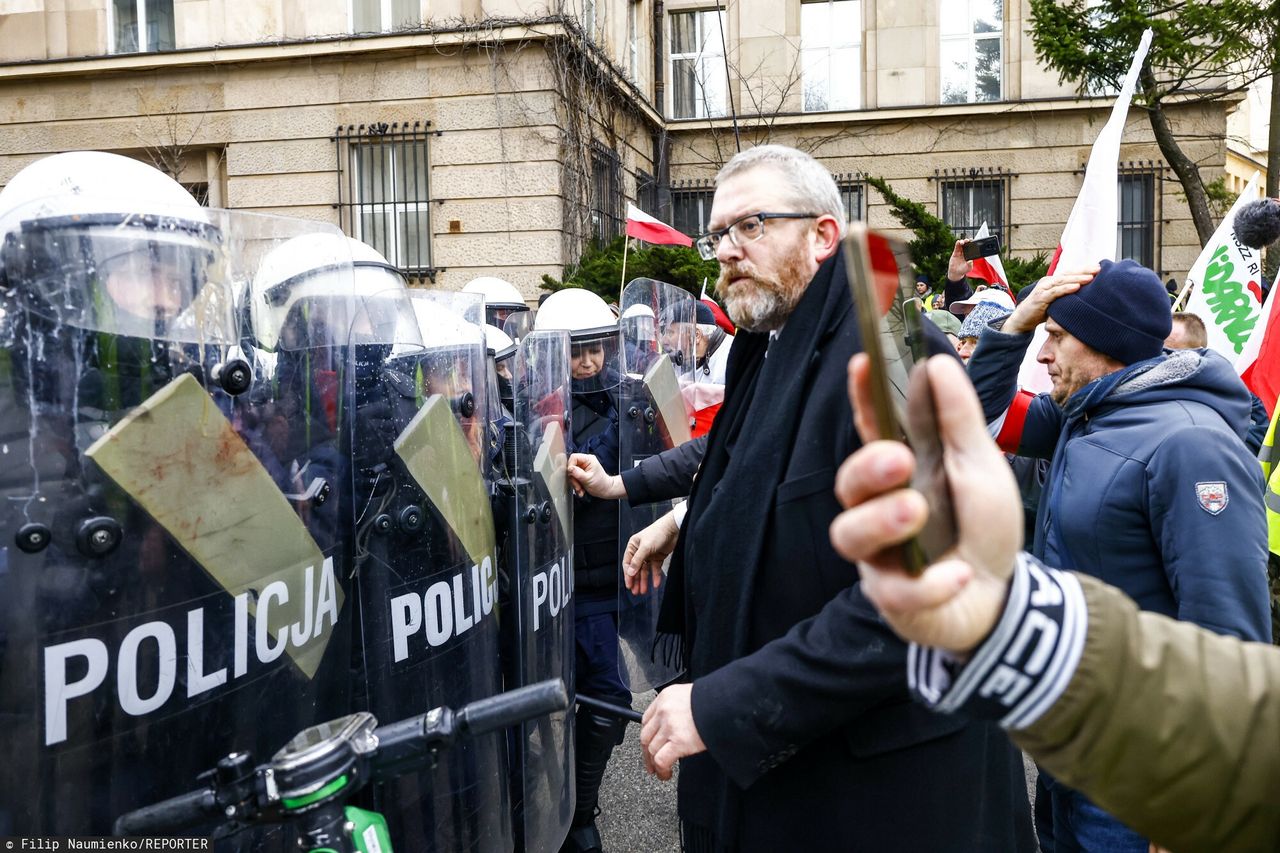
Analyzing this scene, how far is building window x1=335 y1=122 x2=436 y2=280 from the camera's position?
13.6 metres

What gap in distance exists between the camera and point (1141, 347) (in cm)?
235

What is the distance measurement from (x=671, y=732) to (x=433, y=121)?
1315 centimetres

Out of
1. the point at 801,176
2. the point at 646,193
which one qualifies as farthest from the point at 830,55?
the point at 801,176

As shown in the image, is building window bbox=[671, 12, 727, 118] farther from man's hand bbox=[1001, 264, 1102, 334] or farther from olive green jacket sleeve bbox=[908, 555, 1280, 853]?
olive green jacket sleeve bbox=[908, 555, 1280, 853]

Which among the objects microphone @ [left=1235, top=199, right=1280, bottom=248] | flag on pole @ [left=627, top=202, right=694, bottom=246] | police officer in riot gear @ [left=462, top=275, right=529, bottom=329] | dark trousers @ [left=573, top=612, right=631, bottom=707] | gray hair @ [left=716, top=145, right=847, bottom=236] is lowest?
dark trousers @ [left=573, top=612, right=631, bottom=707]

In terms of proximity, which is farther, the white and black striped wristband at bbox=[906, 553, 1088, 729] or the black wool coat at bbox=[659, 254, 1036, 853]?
the black wool coat at bbox=[659, 254, 1036, 853]

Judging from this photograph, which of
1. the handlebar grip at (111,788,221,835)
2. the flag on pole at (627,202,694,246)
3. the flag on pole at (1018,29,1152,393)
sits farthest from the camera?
the flag on pole at (627,202,694,246)

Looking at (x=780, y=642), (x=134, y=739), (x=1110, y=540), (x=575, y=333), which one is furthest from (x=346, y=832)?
(x=575, y=333)

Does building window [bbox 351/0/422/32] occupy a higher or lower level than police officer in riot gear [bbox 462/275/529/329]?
higher

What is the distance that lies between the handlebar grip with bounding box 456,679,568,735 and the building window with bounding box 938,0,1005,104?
58.3ft

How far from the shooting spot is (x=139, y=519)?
4.72 ft

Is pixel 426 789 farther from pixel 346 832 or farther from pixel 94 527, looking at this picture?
pixel 94 527

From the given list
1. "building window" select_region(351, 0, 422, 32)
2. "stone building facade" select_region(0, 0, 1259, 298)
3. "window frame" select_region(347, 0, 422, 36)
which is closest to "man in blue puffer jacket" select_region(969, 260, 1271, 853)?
"stone building facade" select_region(0, 0, 1259, 298)

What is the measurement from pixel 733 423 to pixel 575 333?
205cm
